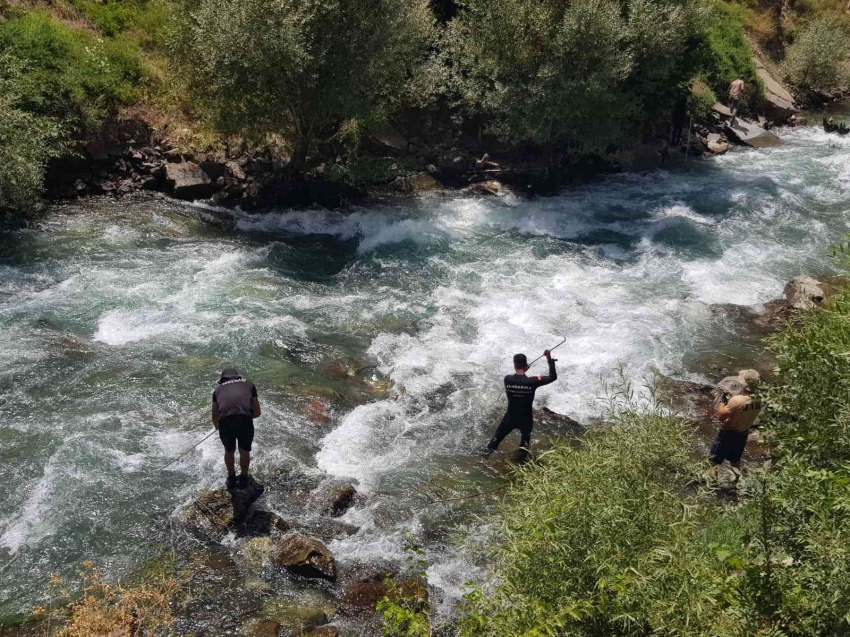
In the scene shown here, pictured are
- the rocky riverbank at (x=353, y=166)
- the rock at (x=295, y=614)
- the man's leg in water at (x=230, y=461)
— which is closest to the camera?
the rock at (x=295, y=614)

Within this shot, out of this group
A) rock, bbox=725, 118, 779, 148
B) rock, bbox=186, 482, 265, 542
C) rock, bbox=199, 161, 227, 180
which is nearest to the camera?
rock, bbox=186, 482, 265, 542

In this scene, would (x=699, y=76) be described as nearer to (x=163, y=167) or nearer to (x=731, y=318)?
(x=731, y=318)

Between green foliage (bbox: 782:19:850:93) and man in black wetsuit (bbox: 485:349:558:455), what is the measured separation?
3331 cm

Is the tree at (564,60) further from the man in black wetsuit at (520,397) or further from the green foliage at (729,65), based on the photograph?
the man in black wetsuit at (520,397)

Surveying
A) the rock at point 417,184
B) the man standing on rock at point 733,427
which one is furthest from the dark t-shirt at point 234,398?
the rock at point 417,184

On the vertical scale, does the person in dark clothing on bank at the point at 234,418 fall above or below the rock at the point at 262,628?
above

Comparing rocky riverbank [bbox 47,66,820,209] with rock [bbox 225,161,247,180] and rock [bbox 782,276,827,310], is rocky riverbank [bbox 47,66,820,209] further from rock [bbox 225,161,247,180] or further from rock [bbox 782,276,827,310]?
rock [bbox 782,276,827,310]

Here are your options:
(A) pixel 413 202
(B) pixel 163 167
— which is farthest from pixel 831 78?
(B) pixel 163 167

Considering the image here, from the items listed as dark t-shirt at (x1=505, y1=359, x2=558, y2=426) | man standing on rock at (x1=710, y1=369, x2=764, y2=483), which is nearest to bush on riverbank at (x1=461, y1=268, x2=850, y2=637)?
man standing on rock at (x1=710, y1=369, x2=764, y2=483)

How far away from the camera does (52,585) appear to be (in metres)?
8.31

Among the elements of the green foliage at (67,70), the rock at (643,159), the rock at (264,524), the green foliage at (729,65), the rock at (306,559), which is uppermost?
the green foliage at (729,65)

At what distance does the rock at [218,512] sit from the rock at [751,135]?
27.2m

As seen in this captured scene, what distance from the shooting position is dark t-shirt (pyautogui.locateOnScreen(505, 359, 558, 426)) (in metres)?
10.9

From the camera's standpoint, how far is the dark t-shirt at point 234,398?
9.41 m
